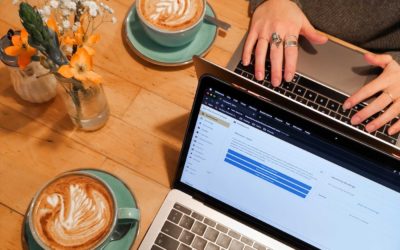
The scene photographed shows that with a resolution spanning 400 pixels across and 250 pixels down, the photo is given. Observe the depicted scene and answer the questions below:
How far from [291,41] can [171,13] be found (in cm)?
28

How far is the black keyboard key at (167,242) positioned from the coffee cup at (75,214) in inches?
2.6

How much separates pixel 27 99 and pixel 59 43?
0.82 feet

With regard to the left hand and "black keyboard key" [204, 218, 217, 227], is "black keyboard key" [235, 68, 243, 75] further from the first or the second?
"black keyboard key" [204, 218, 217, 227]

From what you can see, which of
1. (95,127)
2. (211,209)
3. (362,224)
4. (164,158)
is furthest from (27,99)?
(362,224)

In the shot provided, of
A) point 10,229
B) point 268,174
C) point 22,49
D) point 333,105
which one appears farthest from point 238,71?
point 10,229

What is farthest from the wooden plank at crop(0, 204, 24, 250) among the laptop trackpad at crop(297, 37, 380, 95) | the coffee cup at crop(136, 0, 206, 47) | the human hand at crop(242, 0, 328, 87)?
the laptop trackpad at crop(297, 37, 380, 95)

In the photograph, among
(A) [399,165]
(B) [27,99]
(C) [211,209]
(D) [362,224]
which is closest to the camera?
(A) [399,165]

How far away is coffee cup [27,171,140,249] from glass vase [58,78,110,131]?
0.46ft

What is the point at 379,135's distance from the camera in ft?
2.91

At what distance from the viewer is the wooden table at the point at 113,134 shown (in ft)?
2.74

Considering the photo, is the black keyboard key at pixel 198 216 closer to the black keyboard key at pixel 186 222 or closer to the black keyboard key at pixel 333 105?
the black keyboard key at pixel 186 222

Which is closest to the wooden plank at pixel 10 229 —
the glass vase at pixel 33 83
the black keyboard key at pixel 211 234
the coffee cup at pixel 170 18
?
the glass vase at pixel 33 83

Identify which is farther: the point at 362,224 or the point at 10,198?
the point at 10,198

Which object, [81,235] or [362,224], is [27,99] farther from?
[362,224]
